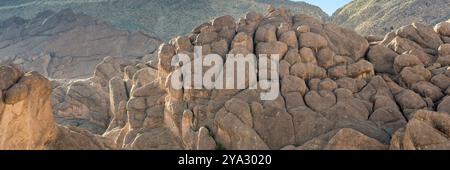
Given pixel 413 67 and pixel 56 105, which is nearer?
pixel 413 67

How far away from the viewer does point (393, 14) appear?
11044 centimetres

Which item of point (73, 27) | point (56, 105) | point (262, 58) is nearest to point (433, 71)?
point (262, 58)

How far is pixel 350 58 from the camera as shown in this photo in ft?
147

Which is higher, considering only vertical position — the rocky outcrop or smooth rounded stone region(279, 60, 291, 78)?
smooth rounded stone region(279, 60, 291, 78)

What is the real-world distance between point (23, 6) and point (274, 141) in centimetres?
18084

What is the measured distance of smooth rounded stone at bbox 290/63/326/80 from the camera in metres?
42.3

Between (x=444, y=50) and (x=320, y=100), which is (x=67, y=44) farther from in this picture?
(x=444, y=50)

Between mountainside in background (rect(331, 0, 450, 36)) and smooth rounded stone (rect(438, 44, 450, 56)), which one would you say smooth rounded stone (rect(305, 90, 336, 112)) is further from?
mountainside in background (rect(331, 0, 450, 36))

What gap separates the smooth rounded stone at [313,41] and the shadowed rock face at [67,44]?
72.4 meters

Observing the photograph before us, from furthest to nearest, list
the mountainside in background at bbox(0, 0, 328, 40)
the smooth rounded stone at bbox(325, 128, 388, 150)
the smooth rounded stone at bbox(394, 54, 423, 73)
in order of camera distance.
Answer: the mountainside in background at bbox(0, 0, 328, 40) → the smooth rounded stone at bbox(394, 54, 423, 73) → the smooth rounded stone at bbox(325, 128, 388, 150)

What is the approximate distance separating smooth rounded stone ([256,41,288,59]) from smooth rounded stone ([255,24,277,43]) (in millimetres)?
895

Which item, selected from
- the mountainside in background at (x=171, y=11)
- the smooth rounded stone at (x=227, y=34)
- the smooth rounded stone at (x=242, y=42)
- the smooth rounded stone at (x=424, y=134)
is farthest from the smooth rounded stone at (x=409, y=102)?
the mountainside in background at (x=171, y=11)

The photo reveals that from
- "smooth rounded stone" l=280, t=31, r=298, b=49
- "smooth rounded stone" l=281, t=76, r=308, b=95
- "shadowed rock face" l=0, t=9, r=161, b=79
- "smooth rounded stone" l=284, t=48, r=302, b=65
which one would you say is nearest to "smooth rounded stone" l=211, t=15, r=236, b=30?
"smooth rounded stone" l=280, t=31, r=298, b=49
